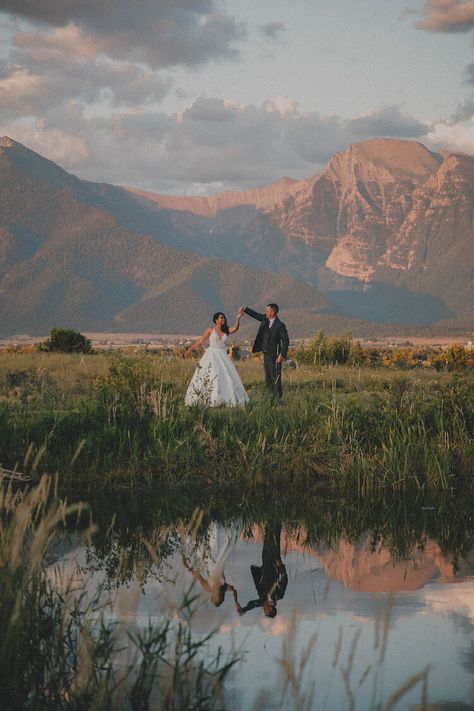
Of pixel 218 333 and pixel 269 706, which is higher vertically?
pixel 218 333

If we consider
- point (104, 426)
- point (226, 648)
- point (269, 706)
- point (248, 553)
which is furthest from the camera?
point (104, 426)

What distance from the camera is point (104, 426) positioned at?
14156 mm

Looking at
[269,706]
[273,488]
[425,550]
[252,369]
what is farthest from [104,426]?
[252,369]

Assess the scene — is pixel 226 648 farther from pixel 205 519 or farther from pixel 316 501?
pixel 316 501

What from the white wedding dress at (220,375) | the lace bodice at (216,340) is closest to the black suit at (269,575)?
the white wedding dress at (220,375)

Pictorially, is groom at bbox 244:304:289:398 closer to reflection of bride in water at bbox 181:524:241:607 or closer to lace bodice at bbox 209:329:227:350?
lace bodice at bbox 209:329:227:350

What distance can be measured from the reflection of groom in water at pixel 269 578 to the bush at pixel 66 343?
97.4 feet

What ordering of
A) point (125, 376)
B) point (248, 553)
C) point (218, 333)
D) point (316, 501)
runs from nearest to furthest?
point (248, 553) → point (316, 501) → point (125, 376) → point (218, 333)

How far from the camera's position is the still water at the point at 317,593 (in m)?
5.86

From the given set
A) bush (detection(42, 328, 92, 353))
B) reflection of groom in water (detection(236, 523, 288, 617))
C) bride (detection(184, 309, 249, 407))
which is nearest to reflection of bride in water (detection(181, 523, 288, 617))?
reflection of groom in water (detection(236, 523, 288, 617))

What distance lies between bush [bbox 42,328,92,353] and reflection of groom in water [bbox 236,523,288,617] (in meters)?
29.7

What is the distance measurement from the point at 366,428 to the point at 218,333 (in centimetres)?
733

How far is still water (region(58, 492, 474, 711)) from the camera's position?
19.2ft

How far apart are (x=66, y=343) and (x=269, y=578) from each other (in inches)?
1252
